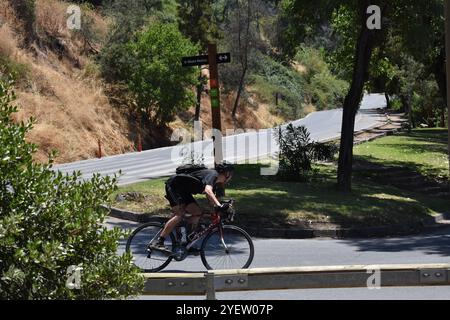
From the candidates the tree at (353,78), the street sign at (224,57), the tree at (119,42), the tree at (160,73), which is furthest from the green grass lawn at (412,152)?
the tree at (119,42)

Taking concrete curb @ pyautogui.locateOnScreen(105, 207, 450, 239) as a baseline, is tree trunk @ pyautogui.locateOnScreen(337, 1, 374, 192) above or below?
above

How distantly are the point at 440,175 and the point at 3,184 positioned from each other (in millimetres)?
20989

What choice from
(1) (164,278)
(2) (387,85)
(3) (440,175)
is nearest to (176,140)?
(3) (440,175)

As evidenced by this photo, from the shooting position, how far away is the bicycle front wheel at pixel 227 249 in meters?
9.35

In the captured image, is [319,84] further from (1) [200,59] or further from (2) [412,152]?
(1) [200,59]

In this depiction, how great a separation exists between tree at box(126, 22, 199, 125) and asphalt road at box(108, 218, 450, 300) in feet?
83.0

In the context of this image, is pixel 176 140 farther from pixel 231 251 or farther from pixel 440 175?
pixel 231 251

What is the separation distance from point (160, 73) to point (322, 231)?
2662 centimetres

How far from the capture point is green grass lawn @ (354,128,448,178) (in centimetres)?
2599

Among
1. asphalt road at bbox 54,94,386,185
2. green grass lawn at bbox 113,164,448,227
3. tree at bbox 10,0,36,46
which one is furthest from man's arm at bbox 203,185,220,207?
tree at bbox 10,0,36,46

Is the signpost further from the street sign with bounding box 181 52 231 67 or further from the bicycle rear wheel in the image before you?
the bicycle rear wheel

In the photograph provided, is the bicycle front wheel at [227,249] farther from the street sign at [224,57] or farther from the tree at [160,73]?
the tree at [160,73]

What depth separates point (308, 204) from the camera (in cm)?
1515

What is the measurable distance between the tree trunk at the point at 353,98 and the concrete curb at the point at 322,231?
130 inches
